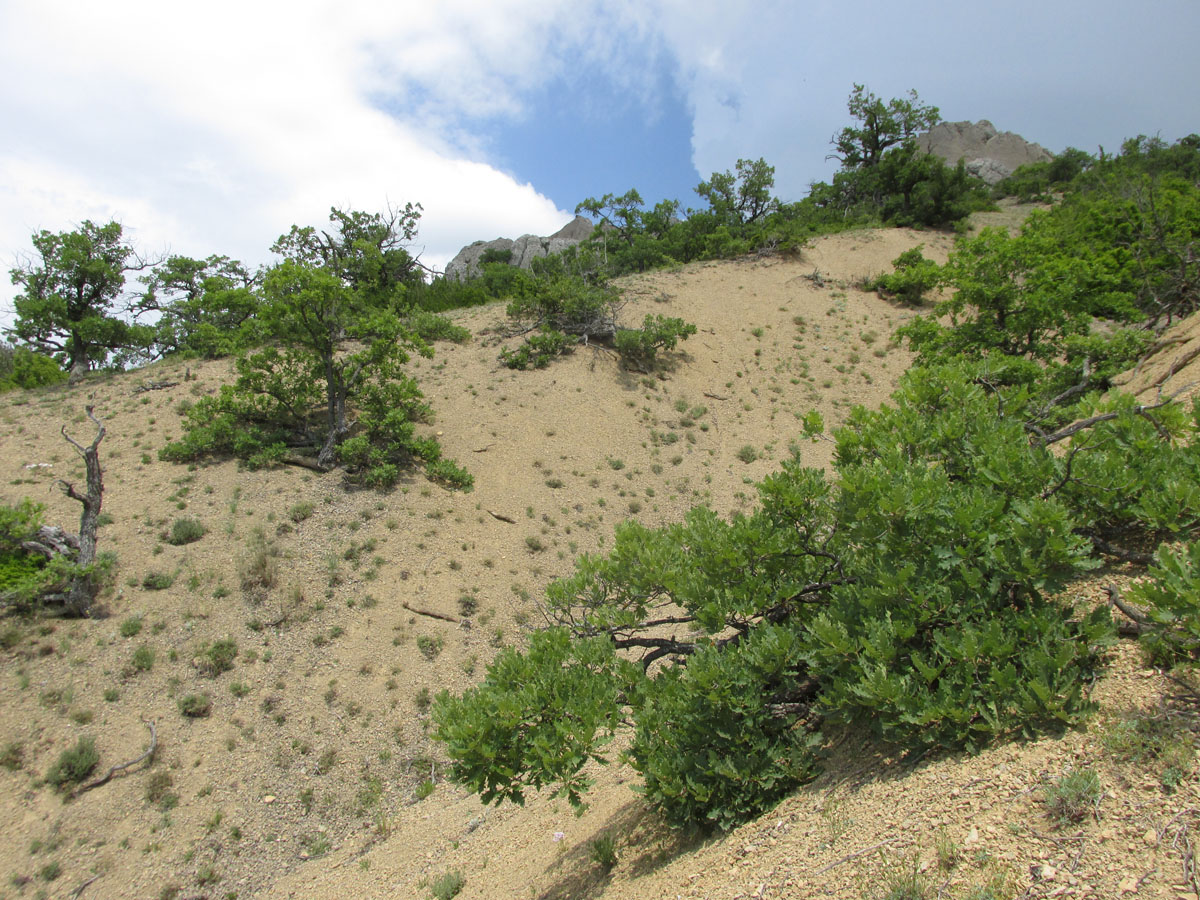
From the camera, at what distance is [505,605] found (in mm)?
12086

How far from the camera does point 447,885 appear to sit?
609 cm

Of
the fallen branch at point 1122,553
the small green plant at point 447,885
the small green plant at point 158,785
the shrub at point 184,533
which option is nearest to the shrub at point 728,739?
the fallen branch at point 1122,553

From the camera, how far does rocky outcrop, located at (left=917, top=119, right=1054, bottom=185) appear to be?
6109 centimetres

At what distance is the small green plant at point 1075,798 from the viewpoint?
106 inches

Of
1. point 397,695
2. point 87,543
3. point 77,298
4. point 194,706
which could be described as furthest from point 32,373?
point 397,695

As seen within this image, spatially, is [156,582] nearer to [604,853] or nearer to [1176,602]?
[604,853]

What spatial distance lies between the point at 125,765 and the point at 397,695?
3.62 metres

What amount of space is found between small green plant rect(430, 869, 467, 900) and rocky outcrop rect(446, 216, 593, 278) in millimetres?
45188

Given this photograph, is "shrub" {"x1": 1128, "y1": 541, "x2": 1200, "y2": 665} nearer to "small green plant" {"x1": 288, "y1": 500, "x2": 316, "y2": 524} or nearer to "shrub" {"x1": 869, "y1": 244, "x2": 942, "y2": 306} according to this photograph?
"small green plant" {"x1": 288, "y1": 500, "x2": 316, "y2": 524}

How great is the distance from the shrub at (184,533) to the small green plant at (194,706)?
11.3ft

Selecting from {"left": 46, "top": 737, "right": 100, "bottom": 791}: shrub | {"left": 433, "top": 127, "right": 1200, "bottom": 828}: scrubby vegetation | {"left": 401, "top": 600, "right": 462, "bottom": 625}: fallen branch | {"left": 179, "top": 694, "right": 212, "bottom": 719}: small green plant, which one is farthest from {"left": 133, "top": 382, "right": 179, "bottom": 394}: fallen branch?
{"left": 433, "top": 127, "right": 1200, "bottom": 828}: scrubby vegetation

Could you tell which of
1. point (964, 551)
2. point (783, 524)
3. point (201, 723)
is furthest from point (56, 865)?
point (964, 551)

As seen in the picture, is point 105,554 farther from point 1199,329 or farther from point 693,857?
point 1199,329

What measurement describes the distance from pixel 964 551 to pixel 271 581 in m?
11.3
